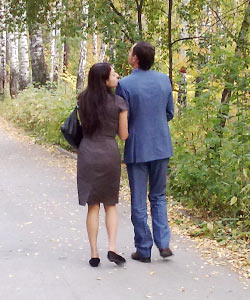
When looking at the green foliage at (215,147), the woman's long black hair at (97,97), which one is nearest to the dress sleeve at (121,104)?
the woman's long black hair at (97,97)

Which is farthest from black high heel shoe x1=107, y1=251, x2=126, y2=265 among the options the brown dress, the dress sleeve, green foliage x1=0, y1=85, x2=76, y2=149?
green foliage x1=0, y1=85, x2=76, y2=149

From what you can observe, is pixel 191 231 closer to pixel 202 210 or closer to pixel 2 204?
pixel 202 210

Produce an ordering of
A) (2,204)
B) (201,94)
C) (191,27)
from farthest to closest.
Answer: (191,27)
(2,204)
(201,94)

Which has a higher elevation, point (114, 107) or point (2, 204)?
point (114, 107)

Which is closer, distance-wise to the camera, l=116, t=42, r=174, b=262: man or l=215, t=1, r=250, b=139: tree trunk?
l=116, t=42, r=174, b=262: man

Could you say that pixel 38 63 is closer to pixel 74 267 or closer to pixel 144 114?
pixel 144 114

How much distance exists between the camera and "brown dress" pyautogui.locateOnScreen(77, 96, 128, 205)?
18.5ft

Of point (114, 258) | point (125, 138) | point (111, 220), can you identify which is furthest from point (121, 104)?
point (114, 258)

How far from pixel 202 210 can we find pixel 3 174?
14.6 feet

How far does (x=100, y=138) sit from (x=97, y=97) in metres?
0.39

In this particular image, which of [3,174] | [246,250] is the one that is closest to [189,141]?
[246,250]

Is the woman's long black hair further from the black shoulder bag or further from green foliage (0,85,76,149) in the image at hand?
green foliage (0,85,76,149)

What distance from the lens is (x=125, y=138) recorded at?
574 centimetres

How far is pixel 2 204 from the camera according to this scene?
862cm
